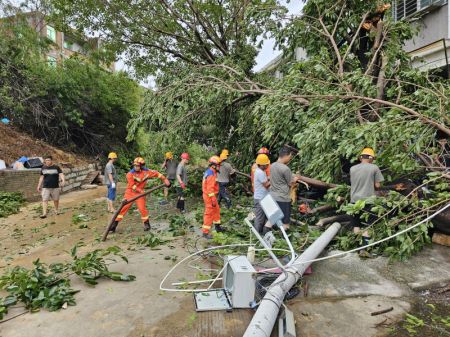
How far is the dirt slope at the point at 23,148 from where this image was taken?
1247cm

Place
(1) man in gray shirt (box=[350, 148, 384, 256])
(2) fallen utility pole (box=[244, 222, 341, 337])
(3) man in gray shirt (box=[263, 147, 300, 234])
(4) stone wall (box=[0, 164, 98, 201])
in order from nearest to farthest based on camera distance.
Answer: (2) fallen utility pole (box=[244, 222, 341, 337]) < (1) man in gray shirt (box=[350, 148, 384, 256]) < (3) man in gray shirt (box=[263, 147, 300, 234]) < (4) stone wall (box=[0, 164, 98, 201])

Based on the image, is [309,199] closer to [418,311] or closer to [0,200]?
[418,311]

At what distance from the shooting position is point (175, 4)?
11.3 meters

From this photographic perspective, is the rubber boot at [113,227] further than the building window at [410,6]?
No

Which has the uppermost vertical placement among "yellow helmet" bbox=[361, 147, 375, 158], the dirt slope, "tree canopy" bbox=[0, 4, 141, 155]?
"tree canopy" bbox=[0, 4, 141, 155]

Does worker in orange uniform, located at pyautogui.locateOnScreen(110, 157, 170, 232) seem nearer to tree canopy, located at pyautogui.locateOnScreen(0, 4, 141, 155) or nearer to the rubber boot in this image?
the rubber boot

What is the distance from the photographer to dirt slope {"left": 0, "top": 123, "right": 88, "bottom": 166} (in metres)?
12.5

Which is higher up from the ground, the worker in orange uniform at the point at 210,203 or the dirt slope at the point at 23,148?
the dirt slope at the point at 23,148

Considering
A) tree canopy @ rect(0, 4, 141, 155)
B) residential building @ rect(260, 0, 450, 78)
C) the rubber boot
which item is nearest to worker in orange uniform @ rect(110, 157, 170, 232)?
the rubber boot

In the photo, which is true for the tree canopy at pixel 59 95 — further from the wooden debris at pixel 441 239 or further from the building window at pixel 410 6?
the wooden debris at pixel 441 239

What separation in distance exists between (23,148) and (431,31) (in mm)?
14102

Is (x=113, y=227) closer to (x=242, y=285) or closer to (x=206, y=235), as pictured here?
(x=206, y=235)

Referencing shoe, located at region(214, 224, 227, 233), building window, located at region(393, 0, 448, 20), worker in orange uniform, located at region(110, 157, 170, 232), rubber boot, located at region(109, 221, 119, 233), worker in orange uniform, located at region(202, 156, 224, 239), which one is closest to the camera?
worker in orange uniform, located at region(202, 156, 224, 239)

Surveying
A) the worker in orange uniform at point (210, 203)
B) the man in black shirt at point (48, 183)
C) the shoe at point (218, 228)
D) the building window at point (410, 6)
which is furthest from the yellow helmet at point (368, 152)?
the man in black shirt at point (48, 183)
